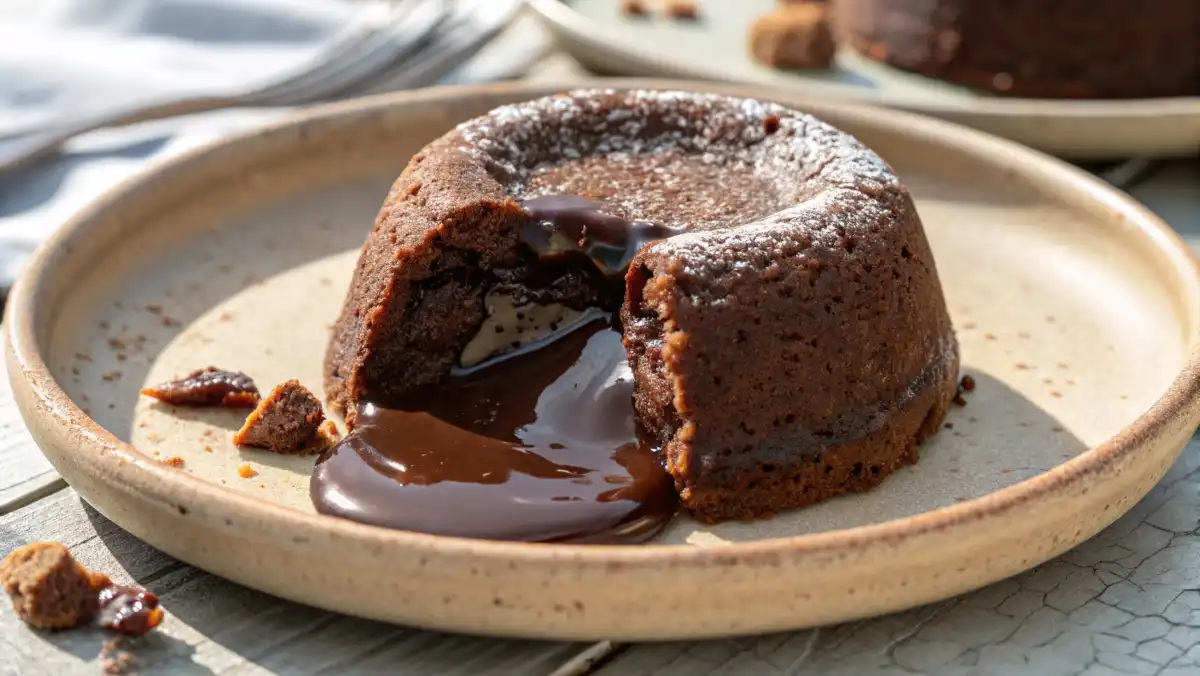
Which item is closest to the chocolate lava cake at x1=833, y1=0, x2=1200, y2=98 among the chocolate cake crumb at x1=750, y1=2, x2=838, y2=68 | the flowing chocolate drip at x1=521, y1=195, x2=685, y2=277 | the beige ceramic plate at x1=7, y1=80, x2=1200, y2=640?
the chocolate cake crumb at x1=750, y1=2, x2=838, y2=68

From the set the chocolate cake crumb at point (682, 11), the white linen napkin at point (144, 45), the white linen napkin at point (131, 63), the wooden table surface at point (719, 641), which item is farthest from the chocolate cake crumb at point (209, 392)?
the chocolate cake crumb at point (682, 11)

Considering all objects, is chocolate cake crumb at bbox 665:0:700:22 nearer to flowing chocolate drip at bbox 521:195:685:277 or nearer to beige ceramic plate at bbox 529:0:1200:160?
beige ceramic plate at bbox 529:0:1200:160

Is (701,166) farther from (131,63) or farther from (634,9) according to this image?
(131,63)

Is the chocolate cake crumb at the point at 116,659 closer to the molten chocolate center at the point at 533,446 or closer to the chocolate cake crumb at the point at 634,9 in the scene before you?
the molten chocolate center at the point at 533,446

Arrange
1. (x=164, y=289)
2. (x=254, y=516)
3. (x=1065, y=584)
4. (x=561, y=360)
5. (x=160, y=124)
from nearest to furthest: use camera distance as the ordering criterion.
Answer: (x=254, y=516) < (x=1065, y=584) < (x=561, y=360) < (x=164, y=289) < (x=160, y=124)

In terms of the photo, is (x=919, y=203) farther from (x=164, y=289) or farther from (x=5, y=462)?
(x=5, y=462)

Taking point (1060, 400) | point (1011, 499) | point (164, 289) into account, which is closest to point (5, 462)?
point (164, 289)
